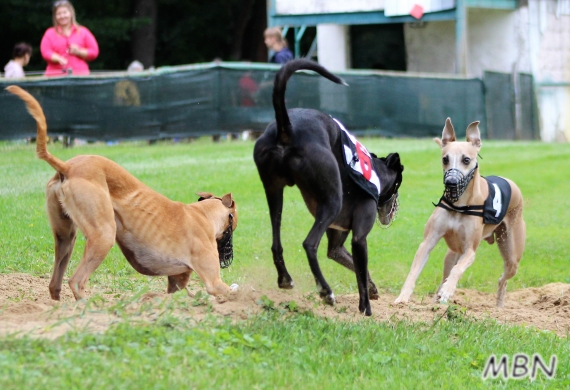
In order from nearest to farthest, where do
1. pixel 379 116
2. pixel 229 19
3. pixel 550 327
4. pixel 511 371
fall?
pixel 511 371 < pixel 550 327 < pixel 379 116 < pixel 229 19

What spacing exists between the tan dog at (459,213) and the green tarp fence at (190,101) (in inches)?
396

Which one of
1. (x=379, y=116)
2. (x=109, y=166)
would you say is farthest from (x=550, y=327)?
(x=379, y=116)

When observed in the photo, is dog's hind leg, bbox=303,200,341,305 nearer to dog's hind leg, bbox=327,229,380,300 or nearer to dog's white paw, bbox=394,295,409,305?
dog's hind leg, bbox=327,229,380,300

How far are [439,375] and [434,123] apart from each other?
17.3m

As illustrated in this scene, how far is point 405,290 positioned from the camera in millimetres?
8219

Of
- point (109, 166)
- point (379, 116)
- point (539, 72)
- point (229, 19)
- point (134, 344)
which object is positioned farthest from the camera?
point (229, 19)

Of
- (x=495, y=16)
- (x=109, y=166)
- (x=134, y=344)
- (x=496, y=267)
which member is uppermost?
(x=495, y=16)

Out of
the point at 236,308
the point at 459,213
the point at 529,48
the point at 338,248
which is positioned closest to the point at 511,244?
the point at 459,213

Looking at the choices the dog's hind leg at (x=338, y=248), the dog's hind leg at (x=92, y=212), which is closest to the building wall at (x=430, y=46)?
the dog's hind leg at (x=338, y=248)

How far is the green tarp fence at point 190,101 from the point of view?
1712cm

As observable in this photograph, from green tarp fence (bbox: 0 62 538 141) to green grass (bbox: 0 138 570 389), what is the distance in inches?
18.8

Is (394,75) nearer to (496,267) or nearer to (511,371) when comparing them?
(496,267)

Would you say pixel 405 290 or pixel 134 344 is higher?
pixel 134 344

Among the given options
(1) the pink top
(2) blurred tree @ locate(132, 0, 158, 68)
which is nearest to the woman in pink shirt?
(1) the pink top
